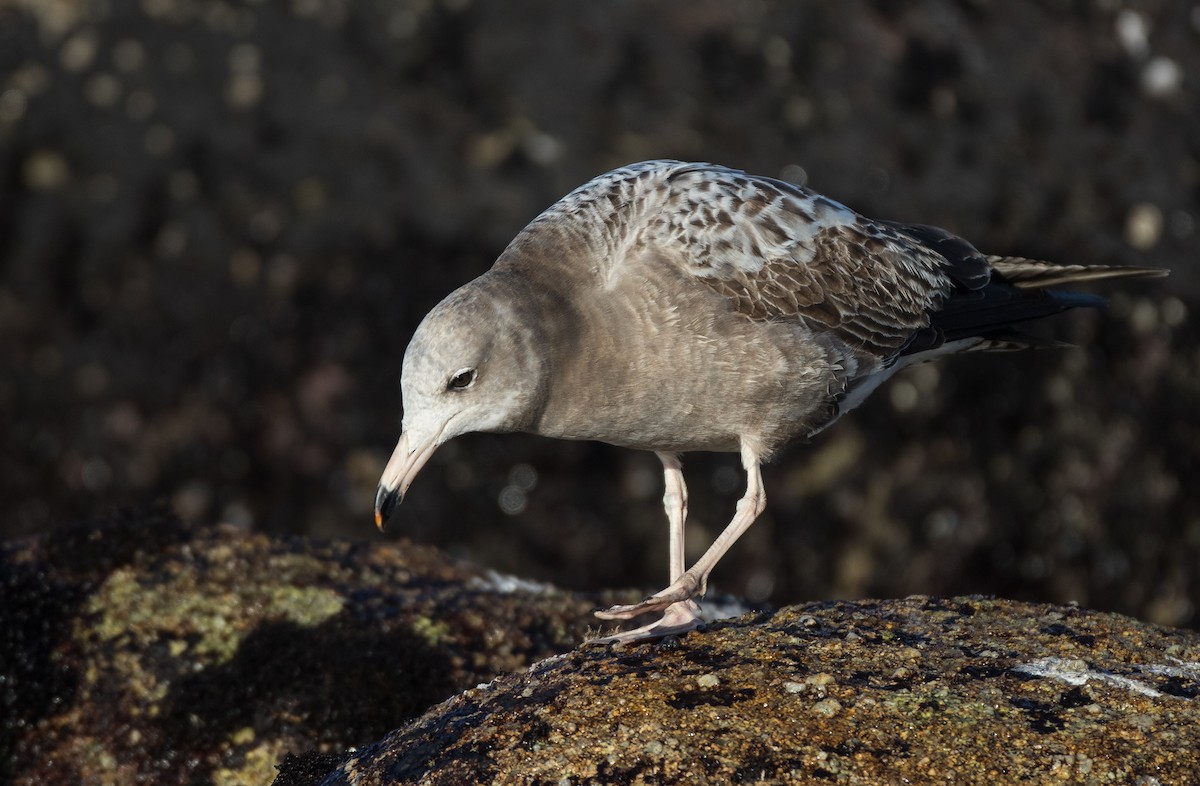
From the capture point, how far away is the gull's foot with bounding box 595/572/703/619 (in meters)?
5.32

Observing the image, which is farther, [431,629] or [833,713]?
[431,629]

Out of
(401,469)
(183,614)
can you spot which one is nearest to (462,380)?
(401,469)

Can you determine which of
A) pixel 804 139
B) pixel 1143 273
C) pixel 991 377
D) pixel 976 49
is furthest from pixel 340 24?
pixel 1143 273

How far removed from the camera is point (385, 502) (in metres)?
5.49

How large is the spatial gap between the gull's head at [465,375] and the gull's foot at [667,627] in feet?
3.29

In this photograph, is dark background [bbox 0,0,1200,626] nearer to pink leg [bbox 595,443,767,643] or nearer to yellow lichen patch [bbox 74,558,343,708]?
yellow lichen patch [bbox 74,558,343,708]

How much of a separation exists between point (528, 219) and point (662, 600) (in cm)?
525

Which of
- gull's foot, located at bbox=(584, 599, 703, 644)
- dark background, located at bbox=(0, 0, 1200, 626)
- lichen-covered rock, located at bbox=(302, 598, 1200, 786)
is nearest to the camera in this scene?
lichen-covered rock, located at bbox=(302, 598, 1200, 786)

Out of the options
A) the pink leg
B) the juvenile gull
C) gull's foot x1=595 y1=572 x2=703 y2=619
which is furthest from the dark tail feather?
gull's foot x1=595 y1=572 x2=703 y2=619

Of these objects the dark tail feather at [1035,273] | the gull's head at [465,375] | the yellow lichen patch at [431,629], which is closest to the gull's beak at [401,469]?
the gull's head at [465,375]

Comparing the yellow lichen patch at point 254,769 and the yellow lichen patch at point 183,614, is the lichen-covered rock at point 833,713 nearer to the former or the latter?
the yellow lichen patch at point 254,769

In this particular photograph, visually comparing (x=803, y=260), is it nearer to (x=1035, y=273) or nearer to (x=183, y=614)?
(x=1035, y=273)

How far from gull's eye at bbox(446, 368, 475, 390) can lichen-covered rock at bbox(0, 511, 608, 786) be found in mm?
1422

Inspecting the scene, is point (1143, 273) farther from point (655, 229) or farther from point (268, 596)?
point (268, 596)
